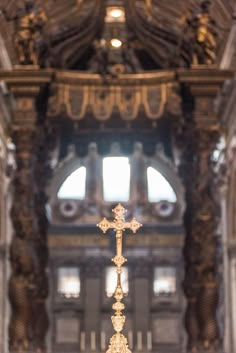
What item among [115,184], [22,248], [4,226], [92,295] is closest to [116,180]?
[115,184]

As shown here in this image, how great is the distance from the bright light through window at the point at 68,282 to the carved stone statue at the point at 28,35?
10600 millimetres

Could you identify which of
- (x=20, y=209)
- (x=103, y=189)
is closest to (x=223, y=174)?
(x=103, y=189)

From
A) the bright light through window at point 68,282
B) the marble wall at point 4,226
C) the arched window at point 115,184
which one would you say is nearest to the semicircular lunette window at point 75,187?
the arched window at point 115,184

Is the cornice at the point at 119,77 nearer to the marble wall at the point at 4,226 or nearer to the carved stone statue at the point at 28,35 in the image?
the carved stone statue at the point at 28,35

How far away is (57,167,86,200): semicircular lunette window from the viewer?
2341 cm

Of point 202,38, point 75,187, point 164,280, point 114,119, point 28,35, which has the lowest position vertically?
point 114,119

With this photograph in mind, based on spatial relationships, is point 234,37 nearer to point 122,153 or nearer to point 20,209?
point 122,153

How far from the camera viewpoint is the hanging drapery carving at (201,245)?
12.0m

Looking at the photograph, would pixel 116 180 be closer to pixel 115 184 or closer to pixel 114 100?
pixel 115 184

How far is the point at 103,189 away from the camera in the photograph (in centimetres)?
2361

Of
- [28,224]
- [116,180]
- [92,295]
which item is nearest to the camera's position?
[28,224]

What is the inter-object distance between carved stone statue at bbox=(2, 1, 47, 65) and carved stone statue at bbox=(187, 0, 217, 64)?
206 centimetres

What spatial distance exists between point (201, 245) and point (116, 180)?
11500 mm

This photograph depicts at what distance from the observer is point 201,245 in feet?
39.9
